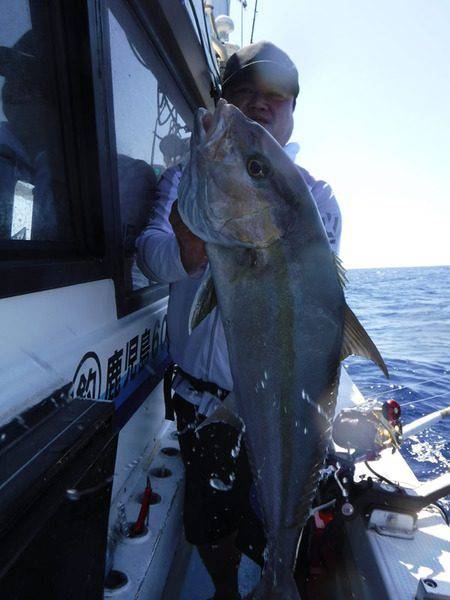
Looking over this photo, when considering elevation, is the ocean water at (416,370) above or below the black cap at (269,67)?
below

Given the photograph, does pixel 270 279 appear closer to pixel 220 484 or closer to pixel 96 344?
pixel 96 344

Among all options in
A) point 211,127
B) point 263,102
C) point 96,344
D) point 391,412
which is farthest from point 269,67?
point 391,412

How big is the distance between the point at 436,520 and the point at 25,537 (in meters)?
2.78

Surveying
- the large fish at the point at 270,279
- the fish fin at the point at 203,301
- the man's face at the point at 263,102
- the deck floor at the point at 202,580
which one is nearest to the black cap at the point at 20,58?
→ the large fish at the point at 270,279

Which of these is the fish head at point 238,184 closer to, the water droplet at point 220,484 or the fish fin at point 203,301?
the fish fin at point 203,301

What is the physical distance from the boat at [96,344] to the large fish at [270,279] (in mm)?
584

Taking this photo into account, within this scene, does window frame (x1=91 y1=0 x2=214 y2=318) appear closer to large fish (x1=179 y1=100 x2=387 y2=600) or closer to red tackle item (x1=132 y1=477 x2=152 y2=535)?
large fish (x1=179 y1=100 x2=387 y2=600)

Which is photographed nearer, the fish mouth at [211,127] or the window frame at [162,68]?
the fish mouth at [211,127]

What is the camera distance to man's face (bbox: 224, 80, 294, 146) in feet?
7.88

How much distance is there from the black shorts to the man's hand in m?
1.04

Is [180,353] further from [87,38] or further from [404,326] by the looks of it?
[404,326]

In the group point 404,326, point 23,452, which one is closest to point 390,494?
point 23,452

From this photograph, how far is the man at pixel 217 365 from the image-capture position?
2307 millimetres

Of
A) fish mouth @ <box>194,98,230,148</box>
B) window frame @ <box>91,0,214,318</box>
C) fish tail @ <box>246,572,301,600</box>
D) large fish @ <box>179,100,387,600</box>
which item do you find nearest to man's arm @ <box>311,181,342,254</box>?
large fish @ <box>179,100,387,600</box>
